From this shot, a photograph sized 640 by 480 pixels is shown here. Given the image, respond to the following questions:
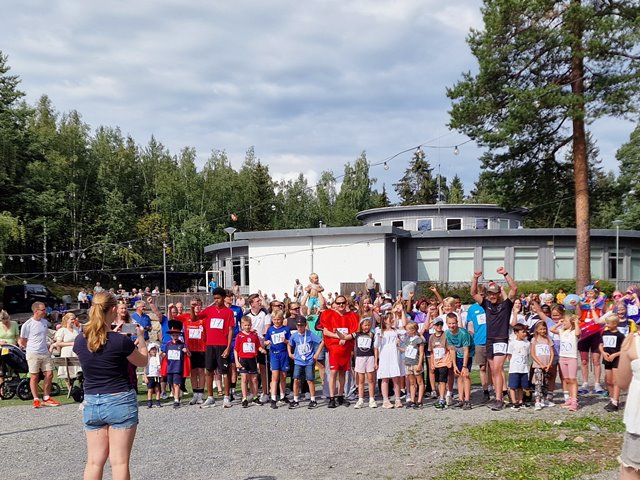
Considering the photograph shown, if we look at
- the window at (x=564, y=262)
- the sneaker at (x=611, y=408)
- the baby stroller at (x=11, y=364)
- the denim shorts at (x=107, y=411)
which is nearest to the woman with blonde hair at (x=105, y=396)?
the denim shorts at (x=107, y=411)

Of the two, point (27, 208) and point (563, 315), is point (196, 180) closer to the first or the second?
point (27, 208)

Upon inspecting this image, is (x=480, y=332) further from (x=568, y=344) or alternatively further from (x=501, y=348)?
(x=568, y=344)

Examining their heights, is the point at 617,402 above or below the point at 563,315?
below

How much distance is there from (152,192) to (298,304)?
175 feet

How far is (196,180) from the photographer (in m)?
61.9

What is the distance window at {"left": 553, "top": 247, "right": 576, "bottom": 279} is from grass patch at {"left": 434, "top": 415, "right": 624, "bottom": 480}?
86.0 ft

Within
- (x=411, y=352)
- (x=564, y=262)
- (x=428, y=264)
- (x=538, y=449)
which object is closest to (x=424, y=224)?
(x=428, y=264)

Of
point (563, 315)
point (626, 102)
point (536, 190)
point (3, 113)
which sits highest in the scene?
point (3, 113)

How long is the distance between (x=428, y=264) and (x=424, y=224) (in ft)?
18.7

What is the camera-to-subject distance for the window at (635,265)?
1389 inches

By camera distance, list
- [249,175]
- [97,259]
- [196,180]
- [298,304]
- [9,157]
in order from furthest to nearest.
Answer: [249,175], [196,180], [97,259], [9,157], [298,304]

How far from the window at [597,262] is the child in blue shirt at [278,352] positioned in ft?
91.7

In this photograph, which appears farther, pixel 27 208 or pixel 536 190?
pixel 27 208

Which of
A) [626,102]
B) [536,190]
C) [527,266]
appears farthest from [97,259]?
[626,102]
